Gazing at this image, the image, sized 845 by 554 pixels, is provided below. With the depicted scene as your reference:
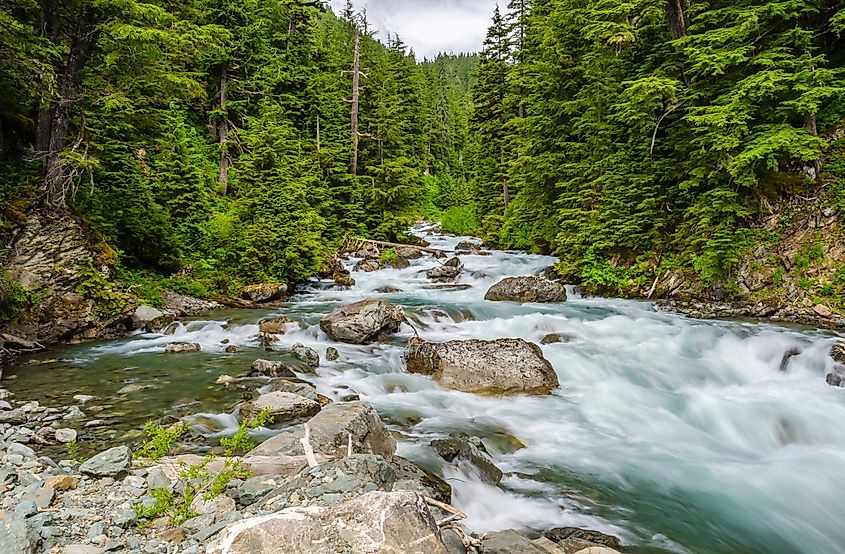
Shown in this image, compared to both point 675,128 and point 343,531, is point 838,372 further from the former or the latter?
point 343,531

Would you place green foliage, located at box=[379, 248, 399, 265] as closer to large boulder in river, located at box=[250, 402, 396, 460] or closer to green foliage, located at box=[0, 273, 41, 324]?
green foliage, located at box=[0, 273, 41, 324]

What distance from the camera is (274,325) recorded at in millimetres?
11734

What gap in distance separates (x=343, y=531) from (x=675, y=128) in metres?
16.1

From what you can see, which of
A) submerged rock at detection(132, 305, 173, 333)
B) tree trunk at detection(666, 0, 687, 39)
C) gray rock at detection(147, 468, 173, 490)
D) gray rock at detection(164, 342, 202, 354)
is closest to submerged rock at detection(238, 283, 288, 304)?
submerged rock at detection(132, 305, 173, 333)

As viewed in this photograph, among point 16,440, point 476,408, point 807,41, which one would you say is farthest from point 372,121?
point 16,440

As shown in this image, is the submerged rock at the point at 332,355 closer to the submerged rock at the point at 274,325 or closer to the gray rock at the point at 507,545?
the submerged rock at the point at 274,325

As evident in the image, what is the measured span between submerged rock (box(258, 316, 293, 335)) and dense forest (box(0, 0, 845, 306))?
353 centimetres

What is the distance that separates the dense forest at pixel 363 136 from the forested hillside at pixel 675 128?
68 mm

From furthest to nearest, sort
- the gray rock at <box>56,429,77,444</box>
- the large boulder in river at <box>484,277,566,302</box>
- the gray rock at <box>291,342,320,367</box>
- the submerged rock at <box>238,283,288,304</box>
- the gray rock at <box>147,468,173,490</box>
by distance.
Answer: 1. the large boulder in river at <box>484,277,566,302</box>
2. the submerged rock at <box>238,283,288,304</box>
3. the gray rock at <box>291,342,320,367</box>
4. the gray rock at <box>56,429,77,444</box>
5. the gray rock at <box>147,468,173,490</box>

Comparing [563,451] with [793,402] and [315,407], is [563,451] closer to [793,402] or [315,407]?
[315,407]

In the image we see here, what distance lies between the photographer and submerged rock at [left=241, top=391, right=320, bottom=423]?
642 centimetres

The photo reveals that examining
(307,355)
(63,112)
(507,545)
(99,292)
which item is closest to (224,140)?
(63,112)

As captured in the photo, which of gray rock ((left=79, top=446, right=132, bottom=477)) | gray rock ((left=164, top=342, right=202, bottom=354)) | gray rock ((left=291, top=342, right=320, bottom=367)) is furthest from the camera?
gray rock ((left=164, top=342, right=202, bottom=354))

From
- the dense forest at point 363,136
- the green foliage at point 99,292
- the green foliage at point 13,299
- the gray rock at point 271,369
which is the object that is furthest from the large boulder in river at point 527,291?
the green foliage at point 13,299
